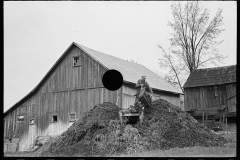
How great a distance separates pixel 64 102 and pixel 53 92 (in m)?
1.20

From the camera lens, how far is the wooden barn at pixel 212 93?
100ft

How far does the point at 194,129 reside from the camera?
55.7 feet

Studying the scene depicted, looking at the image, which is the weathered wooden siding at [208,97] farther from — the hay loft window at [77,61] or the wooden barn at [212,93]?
the hay loft window at [77,61]

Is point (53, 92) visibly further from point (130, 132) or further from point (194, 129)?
point (194, 129)

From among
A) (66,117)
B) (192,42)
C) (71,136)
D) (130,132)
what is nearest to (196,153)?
(130,132)

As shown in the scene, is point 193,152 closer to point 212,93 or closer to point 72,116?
point 72,116

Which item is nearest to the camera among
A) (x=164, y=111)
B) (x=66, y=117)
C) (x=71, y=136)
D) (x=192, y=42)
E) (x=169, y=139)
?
(x=169, y=139)

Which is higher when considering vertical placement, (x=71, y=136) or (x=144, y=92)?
(x=144, y=92)

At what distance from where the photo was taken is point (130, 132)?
15914mm

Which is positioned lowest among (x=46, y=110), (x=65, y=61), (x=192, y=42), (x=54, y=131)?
(x=54, y=131)

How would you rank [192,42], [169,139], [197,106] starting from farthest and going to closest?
[197,106]
[192,42]
[169,139]

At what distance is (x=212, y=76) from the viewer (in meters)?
32.4

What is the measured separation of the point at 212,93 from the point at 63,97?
15.6 meters

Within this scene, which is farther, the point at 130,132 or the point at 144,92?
the point at 144,92
